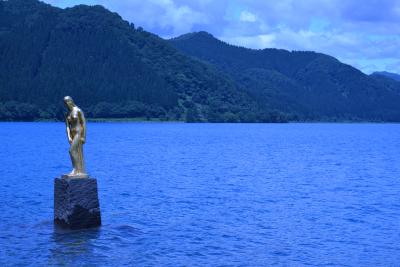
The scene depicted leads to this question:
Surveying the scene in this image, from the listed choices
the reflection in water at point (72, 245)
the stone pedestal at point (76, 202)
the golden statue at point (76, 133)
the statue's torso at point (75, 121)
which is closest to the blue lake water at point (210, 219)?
the reflection in water at point (72, 245)

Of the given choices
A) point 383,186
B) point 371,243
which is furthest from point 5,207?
point 383,186

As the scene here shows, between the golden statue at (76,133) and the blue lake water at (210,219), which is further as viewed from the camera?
the golden statue at (76,133)

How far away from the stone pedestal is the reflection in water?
0.43m

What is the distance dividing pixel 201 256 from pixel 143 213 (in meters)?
11.2

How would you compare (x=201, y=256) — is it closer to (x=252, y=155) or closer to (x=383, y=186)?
(x=383, y=186)

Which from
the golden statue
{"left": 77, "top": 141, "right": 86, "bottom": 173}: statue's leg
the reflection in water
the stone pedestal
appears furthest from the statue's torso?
the reflection in water

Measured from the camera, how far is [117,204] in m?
41.3

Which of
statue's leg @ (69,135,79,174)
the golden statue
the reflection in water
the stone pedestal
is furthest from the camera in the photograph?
the golden statue

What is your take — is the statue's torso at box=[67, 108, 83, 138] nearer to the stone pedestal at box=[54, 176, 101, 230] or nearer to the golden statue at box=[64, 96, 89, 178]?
the golden statue at box=[64, 96, 89, 178]

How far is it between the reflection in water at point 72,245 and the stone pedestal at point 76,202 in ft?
1.41

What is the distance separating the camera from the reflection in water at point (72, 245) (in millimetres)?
25094

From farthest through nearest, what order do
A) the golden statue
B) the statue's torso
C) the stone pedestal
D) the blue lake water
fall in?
the statue's torso < the golden statue < the stone pedestal < the blue lake water

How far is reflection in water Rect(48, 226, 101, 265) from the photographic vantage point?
2509 centimetres

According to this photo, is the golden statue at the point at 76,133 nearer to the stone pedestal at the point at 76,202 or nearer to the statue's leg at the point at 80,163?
the statue's leg at the point at 80,163
